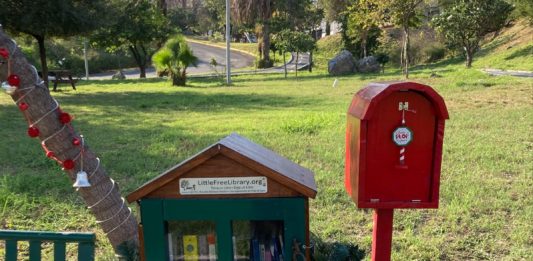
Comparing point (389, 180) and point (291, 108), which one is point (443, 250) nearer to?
point (389, 180)

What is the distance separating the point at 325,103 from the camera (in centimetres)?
1198

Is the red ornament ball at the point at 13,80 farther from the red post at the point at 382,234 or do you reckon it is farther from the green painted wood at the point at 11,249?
the red post at the point at 382,234

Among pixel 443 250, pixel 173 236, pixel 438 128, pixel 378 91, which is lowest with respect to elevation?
pixel 443 250

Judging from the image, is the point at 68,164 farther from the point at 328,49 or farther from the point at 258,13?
the point at 328,49

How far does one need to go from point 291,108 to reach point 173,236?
29.8 feet

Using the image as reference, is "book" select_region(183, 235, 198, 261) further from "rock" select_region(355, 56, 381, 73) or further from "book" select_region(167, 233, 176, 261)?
"rock" select_region(355, 56, 381, 73)

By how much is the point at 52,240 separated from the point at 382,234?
4.91ft

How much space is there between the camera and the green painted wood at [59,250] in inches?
87.0

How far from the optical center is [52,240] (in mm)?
2189

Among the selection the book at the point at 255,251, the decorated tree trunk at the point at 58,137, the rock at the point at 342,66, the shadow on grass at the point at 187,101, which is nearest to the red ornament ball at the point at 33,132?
the decorated tree trunk at the point at 58,137

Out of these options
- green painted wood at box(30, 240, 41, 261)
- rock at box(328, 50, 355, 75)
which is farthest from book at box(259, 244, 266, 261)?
rock at box(328, 50, 355, 75)

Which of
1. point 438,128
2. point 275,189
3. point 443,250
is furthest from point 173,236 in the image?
point 443,250

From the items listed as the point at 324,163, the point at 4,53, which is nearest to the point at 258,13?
the point at 324,163

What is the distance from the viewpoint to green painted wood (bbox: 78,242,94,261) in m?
2.20
